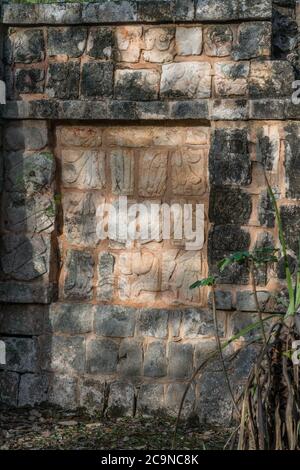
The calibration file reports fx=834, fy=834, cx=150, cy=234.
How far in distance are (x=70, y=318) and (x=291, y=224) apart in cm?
144

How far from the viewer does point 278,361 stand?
12.5ft

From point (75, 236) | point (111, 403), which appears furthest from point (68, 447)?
point (75, 236)

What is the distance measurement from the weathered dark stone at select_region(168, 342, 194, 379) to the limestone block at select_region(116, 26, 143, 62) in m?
1.72

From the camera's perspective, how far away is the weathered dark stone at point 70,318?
504cm

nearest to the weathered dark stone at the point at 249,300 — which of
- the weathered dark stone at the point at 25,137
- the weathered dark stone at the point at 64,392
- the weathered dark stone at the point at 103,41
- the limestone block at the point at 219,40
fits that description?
the weathered dark stone at the point at 64,392

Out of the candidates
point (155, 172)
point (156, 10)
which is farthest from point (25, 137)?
point (156, 10)

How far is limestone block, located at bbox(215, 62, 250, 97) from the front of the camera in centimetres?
482

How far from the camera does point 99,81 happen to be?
16.3 feet

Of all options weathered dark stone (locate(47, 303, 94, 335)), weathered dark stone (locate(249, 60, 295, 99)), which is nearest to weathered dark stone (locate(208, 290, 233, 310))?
weathered dark stone (locate(47, 303, 94, 335))

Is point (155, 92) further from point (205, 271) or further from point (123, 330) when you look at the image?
point (123, 330)

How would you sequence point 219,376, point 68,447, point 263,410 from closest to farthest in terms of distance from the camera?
point 263,410 < point 68,447 < point 219,376

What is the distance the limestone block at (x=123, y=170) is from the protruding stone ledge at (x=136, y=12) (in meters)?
0.78

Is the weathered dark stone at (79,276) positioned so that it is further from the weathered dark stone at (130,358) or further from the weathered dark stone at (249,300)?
the weathered dark stone at (249,300)

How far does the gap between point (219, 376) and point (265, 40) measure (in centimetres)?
196
